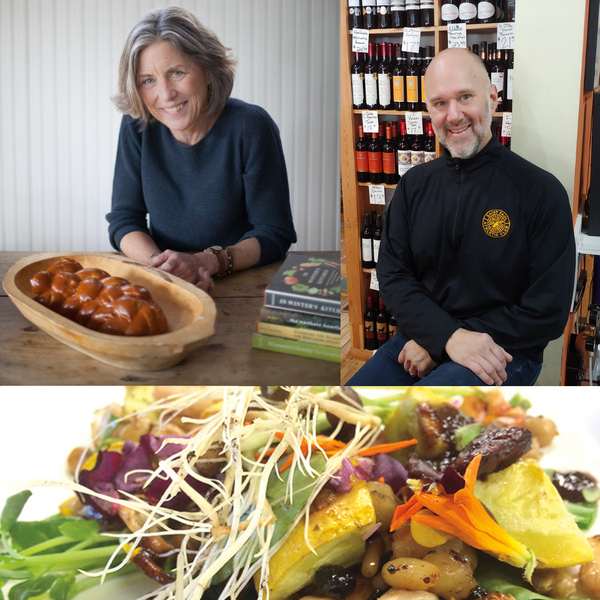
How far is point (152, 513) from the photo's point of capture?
1.06 meters

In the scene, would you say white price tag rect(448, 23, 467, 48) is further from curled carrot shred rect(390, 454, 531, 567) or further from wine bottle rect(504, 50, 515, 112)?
curled carrot shred rect(390, 454, 531, 567)

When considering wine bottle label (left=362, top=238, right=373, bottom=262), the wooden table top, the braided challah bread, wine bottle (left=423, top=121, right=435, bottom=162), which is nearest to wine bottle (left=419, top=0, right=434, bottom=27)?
wine bottle (left=423, top=121, right=435, bottom=162)

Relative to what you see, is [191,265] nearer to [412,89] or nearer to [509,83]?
[412,89]

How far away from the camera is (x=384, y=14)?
140 centimetres

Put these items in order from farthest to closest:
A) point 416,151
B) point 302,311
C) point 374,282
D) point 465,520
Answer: point 374,282
point 416,151
point 302,311
point 465,520

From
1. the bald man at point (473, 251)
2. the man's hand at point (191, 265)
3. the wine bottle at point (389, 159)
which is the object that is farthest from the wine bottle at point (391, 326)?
the man's hand at point (191, 265)

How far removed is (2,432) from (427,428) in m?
0.76

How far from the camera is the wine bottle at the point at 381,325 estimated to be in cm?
163

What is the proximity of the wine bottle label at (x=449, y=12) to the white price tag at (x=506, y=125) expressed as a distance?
231 millimetres

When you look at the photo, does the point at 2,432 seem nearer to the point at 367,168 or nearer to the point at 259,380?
the point at 259,380

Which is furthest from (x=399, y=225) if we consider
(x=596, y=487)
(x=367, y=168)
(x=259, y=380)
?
(x=596, y=487)

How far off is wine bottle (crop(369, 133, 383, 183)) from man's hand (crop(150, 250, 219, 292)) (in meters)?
0.46

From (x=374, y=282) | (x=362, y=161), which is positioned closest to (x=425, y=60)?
(x=362, y=161)

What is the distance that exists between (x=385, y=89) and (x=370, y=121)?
0.25 feet
